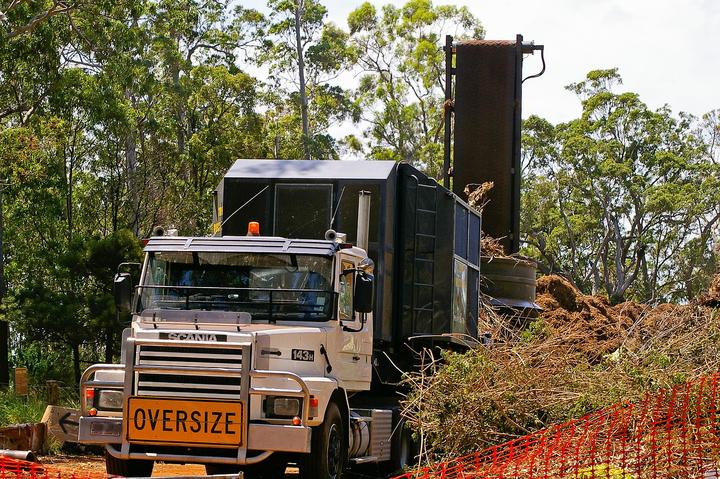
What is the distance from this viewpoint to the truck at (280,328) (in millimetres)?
10555

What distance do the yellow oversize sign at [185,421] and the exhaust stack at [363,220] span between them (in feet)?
9.65

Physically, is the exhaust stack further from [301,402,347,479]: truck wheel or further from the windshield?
[301,402,347,479]: truck wheel

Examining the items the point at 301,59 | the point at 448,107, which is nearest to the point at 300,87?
the point at 301,59

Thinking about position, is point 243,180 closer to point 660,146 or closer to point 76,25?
point 76,25

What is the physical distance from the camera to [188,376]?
35.0 ft

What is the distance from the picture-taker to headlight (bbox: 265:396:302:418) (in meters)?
10.6

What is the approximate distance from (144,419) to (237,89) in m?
34.8

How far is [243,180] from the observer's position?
→ 13.7m

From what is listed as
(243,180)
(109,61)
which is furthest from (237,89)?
(243,180)

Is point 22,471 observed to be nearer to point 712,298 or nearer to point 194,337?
point 194,337

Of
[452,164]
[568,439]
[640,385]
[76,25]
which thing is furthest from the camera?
[76,25]

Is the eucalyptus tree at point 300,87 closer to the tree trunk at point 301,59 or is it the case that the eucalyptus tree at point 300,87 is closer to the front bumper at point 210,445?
the tree trunk at point 301,59

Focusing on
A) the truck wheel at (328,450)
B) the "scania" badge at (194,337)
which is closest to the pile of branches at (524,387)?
the truck wheel at (328,450)

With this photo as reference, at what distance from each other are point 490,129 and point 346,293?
9939 millimetres
